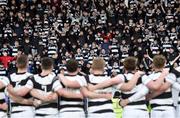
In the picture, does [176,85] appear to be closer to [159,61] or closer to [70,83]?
[159,61]

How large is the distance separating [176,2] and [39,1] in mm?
7104

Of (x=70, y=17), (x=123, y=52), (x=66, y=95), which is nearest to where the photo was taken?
(x=66, y=95)

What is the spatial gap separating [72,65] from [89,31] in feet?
57.1

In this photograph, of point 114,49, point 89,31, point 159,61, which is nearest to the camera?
point 159,61

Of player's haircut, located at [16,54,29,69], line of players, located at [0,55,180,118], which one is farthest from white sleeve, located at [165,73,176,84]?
player's haircut, located at [16,54,29,69]

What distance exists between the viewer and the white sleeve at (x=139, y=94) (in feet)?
30.3

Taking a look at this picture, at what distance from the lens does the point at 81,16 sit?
28.7 metres

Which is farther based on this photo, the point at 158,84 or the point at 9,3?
the point at 9,3

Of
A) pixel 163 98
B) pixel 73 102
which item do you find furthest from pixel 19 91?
pixel 163 98

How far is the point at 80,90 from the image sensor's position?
9.23 meters

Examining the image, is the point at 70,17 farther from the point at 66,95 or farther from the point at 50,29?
the point at 66,95

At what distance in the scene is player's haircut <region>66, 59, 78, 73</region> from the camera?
9125 millimetres

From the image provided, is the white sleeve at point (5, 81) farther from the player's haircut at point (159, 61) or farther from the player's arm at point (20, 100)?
the player's haircut at point (159, 61)

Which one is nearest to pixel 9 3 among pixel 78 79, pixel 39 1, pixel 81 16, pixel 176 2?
pixel 39 1
